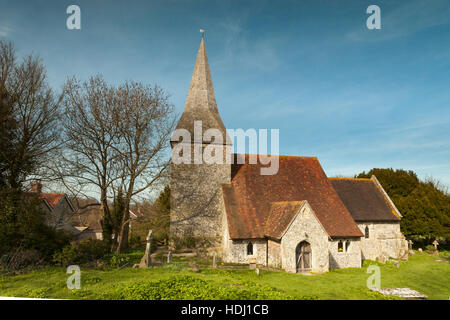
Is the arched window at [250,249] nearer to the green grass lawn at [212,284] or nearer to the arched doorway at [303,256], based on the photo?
the green grass lawn at [212,284]

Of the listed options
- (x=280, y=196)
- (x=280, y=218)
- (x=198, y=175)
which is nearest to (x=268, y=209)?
(x=280, y=196)

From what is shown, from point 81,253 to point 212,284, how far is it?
36.5 ft

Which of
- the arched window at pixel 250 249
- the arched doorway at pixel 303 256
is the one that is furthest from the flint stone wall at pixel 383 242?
the arched window at pixel 250 249

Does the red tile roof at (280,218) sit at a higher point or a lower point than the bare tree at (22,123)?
lower

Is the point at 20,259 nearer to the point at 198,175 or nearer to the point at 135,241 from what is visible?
the point at 198,175

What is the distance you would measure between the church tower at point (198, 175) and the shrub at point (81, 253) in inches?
208

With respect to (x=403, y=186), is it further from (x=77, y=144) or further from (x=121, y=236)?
A: (x=77, y=144)

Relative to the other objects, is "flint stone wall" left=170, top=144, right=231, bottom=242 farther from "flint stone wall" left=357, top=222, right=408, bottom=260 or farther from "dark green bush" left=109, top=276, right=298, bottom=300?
"flint stone wall" left=357, top=222, right=408, bottom=260

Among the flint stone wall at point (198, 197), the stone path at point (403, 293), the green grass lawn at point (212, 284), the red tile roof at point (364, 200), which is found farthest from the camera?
the red tile roof at point (364, 200)

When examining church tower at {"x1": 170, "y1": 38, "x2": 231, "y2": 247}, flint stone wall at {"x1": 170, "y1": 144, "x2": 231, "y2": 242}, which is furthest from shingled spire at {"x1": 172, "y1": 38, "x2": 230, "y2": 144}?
flint stone wall at {"x1": 170, "y1": 144, "x2": 231, "y2": 242}

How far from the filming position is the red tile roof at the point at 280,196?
18297mm

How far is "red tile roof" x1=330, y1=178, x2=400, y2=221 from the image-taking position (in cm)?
2262

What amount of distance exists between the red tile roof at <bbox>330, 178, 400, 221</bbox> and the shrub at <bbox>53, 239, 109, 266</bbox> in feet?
68.0

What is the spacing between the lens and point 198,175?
69.4 ft
